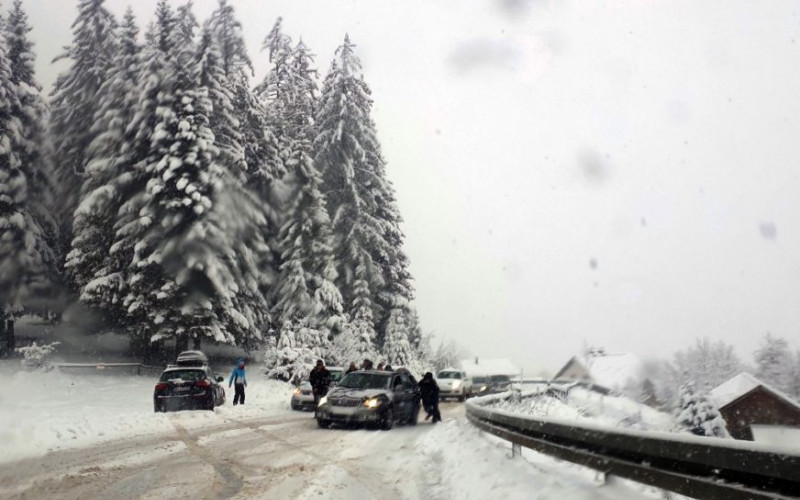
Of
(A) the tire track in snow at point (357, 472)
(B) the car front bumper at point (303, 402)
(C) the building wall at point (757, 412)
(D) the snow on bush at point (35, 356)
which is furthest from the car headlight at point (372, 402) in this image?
(D) the snow on bush at point (35, 356)

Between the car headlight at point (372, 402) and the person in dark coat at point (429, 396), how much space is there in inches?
164

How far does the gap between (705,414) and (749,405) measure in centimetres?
135

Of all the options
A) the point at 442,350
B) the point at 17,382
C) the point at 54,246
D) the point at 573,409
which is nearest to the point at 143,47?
the point at 54,246

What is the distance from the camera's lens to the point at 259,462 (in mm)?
10102

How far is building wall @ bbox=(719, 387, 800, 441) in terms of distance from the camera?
10364 millimetres

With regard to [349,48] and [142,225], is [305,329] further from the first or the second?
[349,48]

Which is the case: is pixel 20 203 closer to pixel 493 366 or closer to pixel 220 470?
pixel 220 470

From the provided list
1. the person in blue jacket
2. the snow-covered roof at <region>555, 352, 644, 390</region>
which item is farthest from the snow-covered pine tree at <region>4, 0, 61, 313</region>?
the snow-covered roof at <region>555, 352, 644, 390</region>

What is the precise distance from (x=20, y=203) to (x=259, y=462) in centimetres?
2663

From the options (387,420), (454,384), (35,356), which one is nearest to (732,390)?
(387,420)

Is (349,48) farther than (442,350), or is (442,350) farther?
(442,350)

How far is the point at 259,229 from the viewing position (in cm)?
3541

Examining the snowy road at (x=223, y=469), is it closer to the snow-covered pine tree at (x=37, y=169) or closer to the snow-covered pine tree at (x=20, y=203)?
the snow-covered pine tree at (x=20, y=203)

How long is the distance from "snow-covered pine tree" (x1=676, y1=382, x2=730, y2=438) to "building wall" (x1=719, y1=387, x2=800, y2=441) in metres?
0.79
